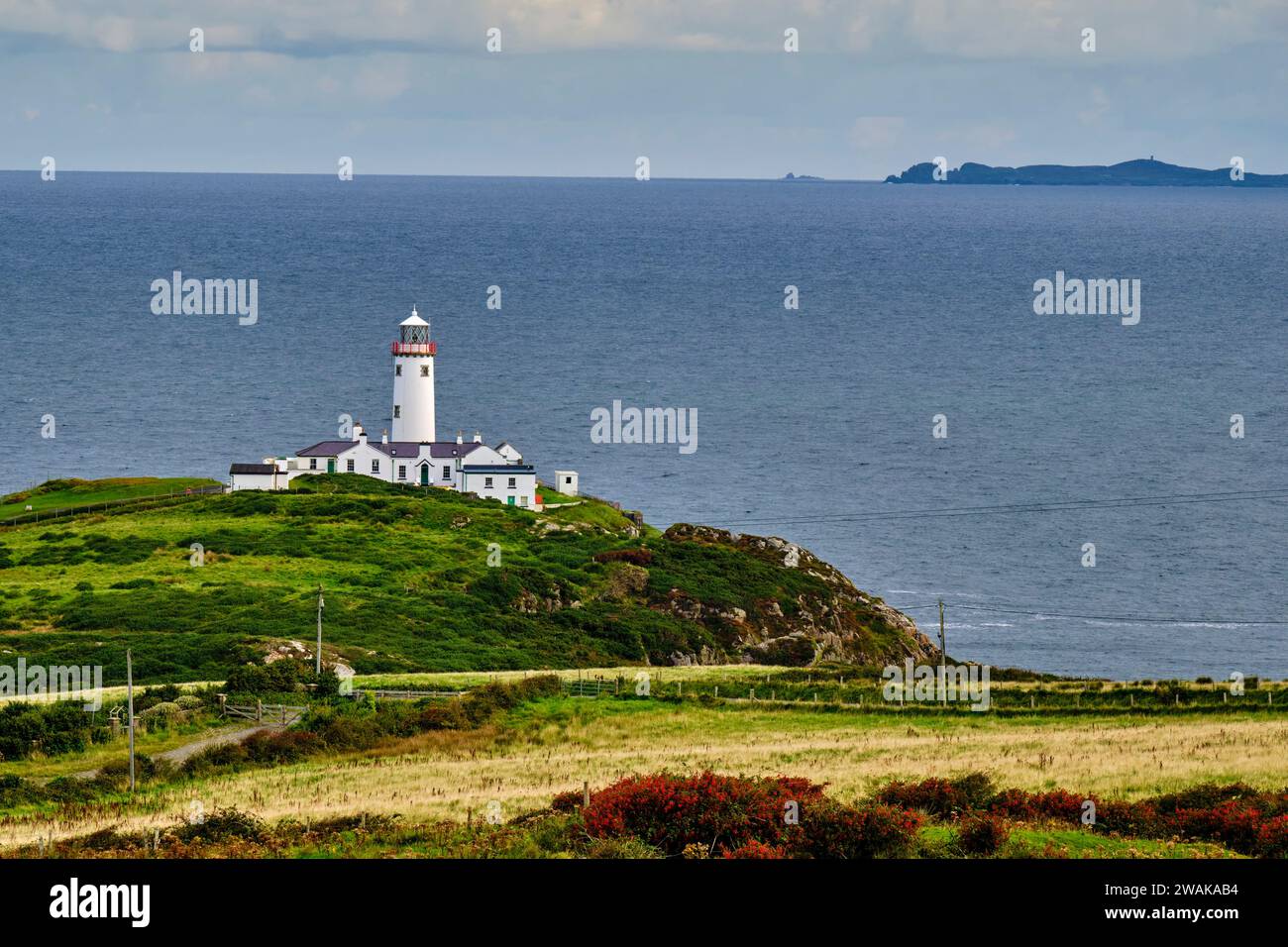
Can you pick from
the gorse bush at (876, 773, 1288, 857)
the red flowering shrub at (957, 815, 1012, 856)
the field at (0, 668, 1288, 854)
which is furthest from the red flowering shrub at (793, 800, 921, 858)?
the field at (0, 668, 1288, 854)

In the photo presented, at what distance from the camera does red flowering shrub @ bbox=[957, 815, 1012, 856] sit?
26812 millimetres

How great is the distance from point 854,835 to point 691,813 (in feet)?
8.33

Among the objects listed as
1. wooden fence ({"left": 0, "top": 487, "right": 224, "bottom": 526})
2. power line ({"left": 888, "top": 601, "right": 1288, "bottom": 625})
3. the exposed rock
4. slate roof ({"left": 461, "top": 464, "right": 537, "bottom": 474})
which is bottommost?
power line ({"left": 888, "top": 601, "right": 1288, "bottom": 625})

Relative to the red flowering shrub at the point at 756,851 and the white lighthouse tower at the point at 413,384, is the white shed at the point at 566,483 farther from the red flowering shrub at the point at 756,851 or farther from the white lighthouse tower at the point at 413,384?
the red flowering shrub at the point at 756,851

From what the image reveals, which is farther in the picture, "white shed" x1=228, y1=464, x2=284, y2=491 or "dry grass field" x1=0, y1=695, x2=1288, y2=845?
"white shed" x1=228, y1=464, x2=284, y2=491

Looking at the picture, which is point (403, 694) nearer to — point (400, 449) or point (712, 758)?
point (712, 758)

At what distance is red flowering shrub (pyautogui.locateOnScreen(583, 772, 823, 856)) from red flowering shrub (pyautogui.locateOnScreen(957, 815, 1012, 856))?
2.59 m

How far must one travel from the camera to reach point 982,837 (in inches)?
1061

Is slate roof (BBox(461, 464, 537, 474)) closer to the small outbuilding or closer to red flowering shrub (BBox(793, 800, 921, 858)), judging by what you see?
the small outbuilding

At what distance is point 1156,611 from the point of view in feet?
309

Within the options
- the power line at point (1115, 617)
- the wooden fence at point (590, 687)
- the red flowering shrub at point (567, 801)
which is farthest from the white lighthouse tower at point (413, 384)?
the red flowering shrub at point (567, 801)

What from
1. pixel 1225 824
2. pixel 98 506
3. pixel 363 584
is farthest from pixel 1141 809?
pixel 98 506
